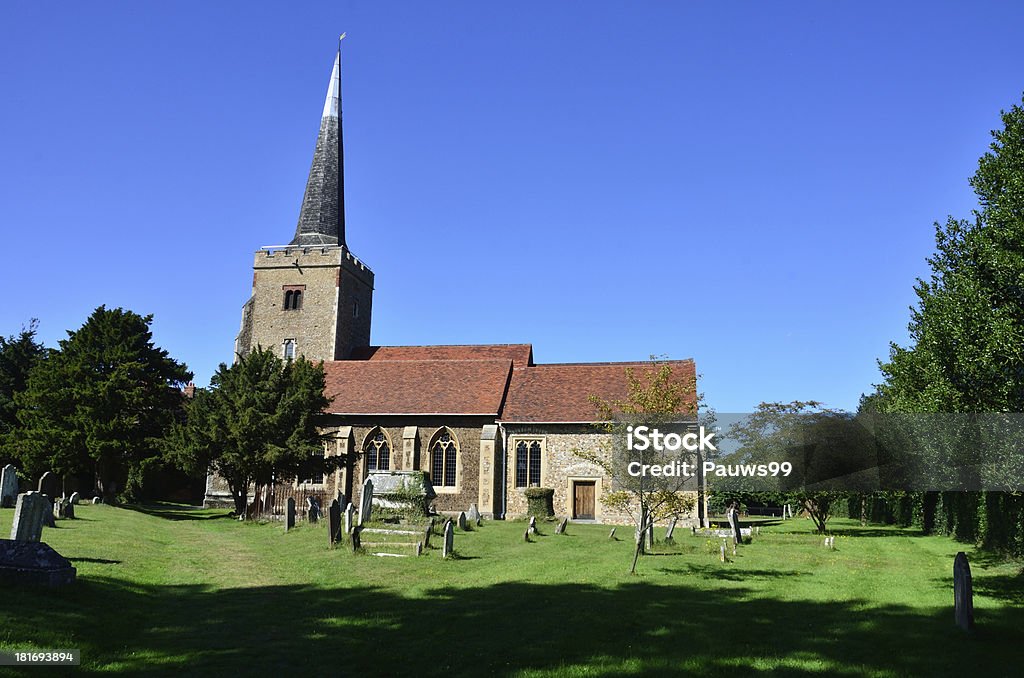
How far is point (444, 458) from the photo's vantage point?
3594cm

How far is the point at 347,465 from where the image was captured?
33.2m

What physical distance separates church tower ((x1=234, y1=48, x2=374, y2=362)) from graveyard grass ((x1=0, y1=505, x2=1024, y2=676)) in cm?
2374

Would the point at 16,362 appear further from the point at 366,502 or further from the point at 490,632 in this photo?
the point at 490,632

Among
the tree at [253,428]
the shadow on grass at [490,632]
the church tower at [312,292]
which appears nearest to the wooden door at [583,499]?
the tree at [253,428]

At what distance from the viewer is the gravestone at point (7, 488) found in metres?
25.1

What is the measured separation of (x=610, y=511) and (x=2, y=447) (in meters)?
27.5

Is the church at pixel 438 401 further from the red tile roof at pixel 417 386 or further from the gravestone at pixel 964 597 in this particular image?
the gravestone at pixel 964 597

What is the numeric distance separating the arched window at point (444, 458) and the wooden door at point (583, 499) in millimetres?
5704

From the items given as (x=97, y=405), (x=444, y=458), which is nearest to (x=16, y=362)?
(x=97, y=405)

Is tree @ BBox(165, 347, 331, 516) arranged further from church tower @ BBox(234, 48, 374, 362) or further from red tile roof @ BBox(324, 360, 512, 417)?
church tower @ BBox(234, 48, 374, 362)

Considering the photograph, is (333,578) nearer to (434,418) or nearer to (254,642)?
(254,642)

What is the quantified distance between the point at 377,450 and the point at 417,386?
392 centimetres

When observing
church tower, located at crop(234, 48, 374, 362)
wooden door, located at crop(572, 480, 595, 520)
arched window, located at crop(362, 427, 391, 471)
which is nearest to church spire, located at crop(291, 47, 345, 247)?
church tower, located at crop(234, 48, 374, 362)

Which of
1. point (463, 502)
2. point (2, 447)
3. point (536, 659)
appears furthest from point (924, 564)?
point (2, 447)
